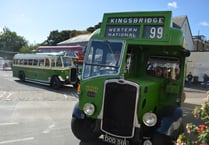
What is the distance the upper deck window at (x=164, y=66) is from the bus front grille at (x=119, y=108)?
155 centimetres

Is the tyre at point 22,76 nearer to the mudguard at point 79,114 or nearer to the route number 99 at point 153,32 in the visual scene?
the mudguard at point 79,114

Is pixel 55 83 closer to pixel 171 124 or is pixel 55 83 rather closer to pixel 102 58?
pixel 102 58

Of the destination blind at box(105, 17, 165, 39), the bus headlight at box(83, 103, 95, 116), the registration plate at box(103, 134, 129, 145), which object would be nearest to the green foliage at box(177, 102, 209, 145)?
the registration plate at box(103, 134, 129, 145)

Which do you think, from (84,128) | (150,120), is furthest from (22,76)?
(150,120)

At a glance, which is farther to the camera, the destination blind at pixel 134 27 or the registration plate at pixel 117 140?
the destination blind at pixel 134 27

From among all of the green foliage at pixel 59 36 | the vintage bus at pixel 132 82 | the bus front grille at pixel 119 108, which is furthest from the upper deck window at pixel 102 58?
the green foliage at pixel 59 36

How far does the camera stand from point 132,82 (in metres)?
6.05

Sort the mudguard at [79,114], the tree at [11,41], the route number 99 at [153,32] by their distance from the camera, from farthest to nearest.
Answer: the tree at [11,41], the mudguard at [79,114], the route number 99 at [153,32]

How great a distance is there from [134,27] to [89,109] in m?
2.13

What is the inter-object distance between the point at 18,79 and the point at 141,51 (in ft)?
64.3

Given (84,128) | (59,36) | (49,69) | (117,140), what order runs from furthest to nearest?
(59,36) → (49,69) → (84,128) → (117,140)

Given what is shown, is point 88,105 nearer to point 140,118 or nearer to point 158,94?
point 140,118

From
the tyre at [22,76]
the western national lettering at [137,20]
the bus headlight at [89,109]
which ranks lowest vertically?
the tyre at [22,76]

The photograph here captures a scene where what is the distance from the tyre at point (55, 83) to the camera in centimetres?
1941
